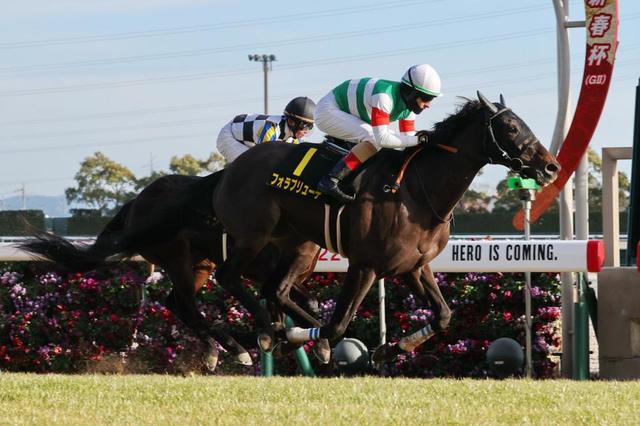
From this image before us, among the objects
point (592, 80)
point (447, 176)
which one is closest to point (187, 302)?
point (447, 176)

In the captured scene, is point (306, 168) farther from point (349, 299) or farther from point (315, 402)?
point (315, 402)

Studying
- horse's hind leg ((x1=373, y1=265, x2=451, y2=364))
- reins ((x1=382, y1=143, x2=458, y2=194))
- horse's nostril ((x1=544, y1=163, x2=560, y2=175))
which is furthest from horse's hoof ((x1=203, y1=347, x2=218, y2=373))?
horse's nostril ((x1=544, y1=163, x2=560, y2=175))

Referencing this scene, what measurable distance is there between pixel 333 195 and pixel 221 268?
3.37 feet

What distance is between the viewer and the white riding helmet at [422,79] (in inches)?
257

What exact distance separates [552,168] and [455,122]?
639 mm

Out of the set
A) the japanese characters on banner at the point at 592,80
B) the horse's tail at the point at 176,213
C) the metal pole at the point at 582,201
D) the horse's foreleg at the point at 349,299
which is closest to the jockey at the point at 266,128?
the horse's tail at the point at 176,213

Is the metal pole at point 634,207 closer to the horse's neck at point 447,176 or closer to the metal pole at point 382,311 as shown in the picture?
the metal pole at point 382,311

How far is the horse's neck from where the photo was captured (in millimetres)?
6465

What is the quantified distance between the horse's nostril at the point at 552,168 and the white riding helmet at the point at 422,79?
76 centimetres

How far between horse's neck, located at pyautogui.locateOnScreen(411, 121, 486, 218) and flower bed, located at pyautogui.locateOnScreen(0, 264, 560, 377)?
206 centimetres

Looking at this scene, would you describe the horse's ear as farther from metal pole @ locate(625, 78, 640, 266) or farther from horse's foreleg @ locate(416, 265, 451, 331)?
metal pole @ locate(625, 78, 640, 266)

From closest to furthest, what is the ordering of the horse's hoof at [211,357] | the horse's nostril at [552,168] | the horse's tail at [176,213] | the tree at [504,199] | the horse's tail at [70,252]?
1. the horse's nostril at [552,168]
2. the horse's hoof at [211,357]
3. the horse's tail at [176,213]
4. the horse's tail at [70,252]
5. the tree at [504,199]

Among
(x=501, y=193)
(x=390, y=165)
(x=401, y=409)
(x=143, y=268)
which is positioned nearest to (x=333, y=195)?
(x=390, y=165)

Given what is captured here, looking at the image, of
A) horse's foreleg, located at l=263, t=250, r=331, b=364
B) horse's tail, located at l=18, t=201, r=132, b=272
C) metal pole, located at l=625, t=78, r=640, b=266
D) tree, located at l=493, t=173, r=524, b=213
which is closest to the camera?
horse's foreleg, located at l=263, t=250, r=331, b=364
